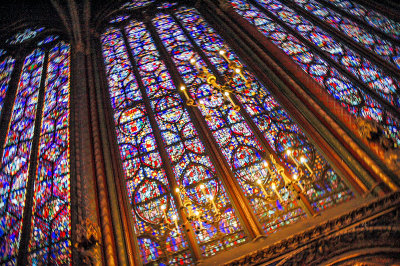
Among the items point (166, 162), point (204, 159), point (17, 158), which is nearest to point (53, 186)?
point (17, 158)

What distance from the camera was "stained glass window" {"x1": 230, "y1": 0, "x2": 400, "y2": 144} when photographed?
6740mm

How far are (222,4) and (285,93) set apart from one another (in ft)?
14.9

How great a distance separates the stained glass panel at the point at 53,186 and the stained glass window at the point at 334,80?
19.0 feet

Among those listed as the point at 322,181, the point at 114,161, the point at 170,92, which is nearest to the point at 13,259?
the point at 114,161

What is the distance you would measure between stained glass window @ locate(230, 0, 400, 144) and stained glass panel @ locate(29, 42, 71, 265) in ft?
19.0

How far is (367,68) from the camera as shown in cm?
797

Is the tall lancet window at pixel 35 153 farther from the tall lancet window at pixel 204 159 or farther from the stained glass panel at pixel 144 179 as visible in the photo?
the tall lancet window at pixel 204 159

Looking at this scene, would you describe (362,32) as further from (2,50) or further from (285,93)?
(2,50)

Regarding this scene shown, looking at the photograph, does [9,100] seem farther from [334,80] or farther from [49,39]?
[334,80]

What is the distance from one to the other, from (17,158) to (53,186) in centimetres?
193

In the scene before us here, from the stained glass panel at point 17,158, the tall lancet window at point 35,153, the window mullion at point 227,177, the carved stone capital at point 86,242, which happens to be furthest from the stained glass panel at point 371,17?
the stained glass panel at point 17,158

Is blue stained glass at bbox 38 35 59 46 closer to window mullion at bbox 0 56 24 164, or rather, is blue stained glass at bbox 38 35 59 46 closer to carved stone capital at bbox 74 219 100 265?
window mullion at bbox 0 56 24 164

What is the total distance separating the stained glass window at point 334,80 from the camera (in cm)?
674

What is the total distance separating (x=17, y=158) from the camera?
8328mm
